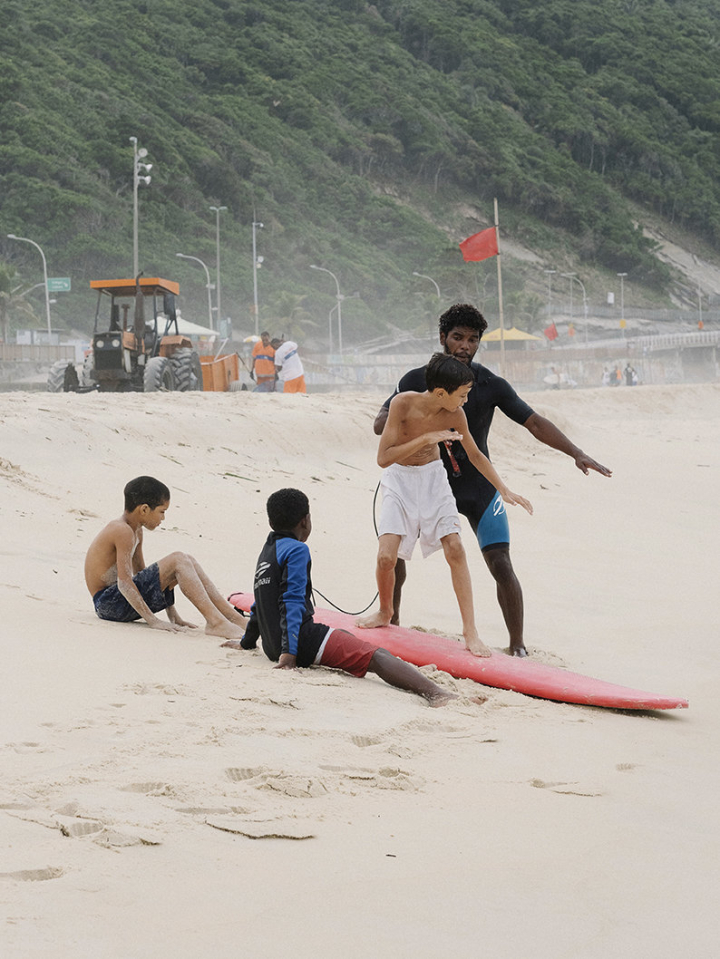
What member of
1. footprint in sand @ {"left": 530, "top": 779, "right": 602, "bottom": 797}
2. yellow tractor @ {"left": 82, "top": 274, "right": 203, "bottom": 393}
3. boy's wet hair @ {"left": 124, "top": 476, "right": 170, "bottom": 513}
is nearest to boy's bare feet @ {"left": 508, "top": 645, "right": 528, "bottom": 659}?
boy's wet hair @ {"left": 124, "top": 476, "right": 170, "bottom": 513}

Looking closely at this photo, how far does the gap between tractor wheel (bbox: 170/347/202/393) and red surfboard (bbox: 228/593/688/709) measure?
1276 cm

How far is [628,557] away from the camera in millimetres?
9164

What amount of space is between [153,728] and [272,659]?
1253mm

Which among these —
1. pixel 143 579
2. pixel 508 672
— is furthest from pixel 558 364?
pixel 508 672

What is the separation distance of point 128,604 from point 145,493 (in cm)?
56

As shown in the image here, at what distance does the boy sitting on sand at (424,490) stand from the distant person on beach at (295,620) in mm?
531

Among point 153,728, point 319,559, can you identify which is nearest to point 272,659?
point 153,728

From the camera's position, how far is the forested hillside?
76.5 meters

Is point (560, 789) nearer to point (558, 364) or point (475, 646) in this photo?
point (475, 646)

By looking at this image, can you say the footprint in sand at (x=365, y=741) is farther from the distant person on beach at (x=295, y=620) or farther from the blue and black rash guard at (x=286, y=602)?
the blue and black rash guard at (x=286, y=602)

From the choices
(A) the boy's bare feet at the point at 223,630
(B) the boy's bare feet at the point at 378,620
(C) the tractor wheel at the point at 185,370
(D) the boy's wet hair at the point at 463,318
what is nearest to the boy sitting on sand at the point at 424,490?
(B) the boy's bare feet at the point at 378,620

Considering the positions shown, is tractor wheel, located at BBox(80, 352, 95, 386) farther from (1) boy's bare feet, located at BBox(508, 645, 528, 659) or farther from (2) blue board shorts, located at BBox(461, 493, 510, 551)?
(1) boy's bare feet, located at BBox(508, 645, 528, 659)

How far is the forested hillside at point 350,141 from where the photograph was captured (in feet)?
251

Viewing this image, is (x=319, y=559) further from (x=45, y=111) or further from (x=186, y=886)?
(x=45, y=111)
